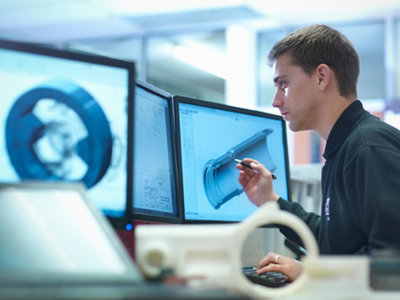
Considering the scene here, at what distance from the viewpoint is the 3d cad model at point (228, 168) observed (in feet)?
5.21

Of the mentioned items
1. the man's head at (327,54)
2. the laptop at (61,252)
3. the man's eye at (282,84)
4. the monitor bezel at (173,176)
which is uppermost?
the man's head at (327,54)

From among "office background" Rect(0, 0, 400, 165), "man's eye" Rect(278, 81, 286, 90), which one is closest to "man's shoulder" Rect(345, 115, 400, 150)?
"man's eye" Rect(278, 81, 286, 90)

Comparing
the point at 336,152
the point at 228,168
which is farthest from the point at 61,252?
the point at 336,152

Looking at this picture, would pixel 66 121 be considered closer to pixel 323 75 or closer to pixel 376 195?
pixel 376 195

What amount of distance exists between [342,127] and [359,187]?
27cm

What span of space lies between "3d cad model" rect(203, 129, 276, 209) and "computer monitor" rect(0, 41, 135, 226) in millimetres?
592

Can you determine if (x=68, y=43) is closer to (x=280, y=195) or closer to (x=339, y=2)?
(x=339, y=2)

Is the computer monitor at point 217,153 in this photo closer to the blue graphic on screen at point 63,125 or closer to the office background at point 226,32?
the blue graphic on screen at point 63,125

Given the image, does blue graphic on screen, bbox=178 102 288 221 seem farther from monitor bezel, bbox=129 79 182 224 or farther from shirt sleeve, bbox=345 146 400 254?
shirt sleeve, bbox=345 146 400 254

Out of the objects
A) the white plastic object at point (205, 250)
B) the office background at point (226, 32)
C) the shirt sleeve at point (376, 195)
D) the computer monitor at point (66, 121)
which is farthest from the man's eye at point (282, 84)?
the office background at point (226, 32)

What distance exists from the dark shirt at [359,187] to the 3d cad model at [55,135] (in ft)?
2.26

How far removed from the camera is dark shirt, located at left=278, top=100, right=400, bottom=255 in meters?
1.34

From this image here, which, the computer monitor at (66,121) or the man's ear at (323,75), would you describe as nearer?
the computer monitor at (66,121)

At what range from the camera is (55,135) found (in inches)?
36.7
